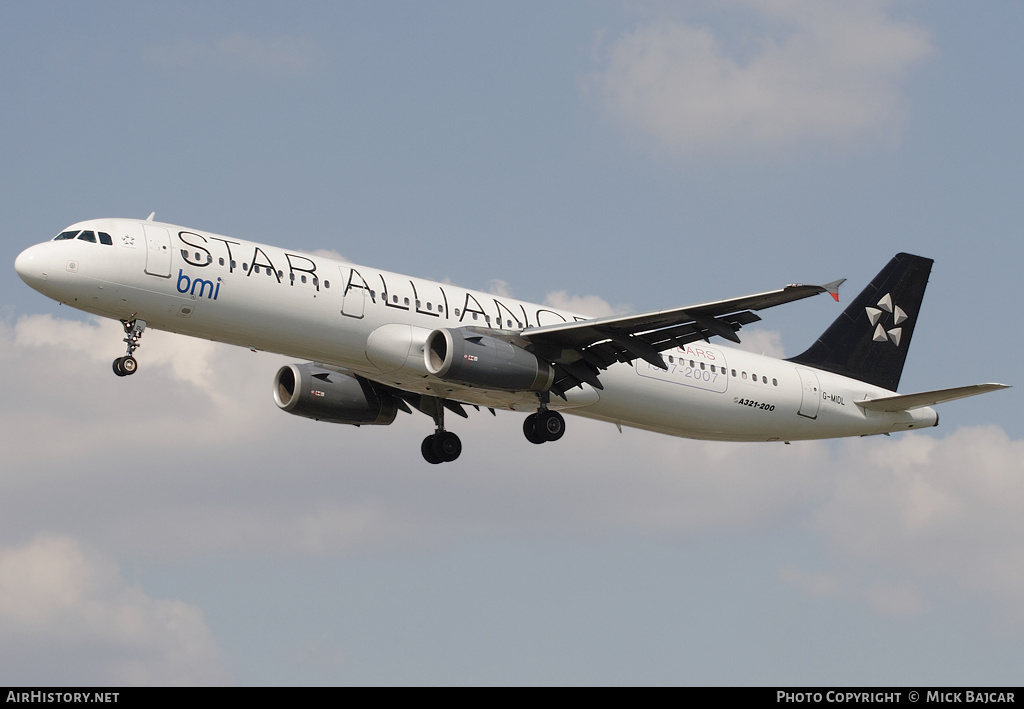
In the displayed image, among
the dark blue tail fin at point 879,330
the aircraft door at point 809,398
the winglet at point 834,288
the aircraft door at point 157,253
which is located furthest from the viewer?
the dark blue tail fin at point 879,330

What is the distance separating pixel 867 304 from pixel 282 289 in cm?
2192

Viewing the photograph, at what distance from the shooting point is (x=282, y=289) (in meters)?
31.9

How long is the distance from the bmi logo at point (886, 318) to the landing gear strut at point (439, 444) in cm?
1496

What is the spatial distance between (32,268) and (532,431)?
14166 millimetres

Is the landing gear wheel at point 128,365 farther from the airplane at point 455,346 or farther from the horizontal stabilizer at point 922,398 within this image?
the horizontal stabilizer at point 922,398

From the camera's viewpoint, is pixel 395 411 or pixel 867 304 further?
pixel 867 304

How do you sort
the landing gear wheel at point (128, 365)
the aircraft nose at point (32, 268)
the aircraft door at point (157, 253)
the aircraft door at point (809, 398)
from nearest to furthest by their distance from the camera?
the aircraft nose at point (32, 268)
the aircraft door at point (157, 253)
the landing gear wheel at point (128, 365)
the aircraft door at point (809, 398)

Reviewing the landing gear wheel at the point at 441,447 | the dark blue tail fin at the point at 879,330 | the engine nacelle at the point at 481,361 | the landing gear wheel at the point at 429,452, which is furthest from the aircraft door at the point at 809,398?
the landing gear wheel at the point at 429,452

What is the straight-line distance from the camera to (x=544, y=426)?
117ft

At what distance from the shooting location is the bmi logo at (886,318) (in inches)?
1695

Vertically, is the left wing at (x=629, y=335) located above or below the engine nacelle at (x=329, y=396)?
below
